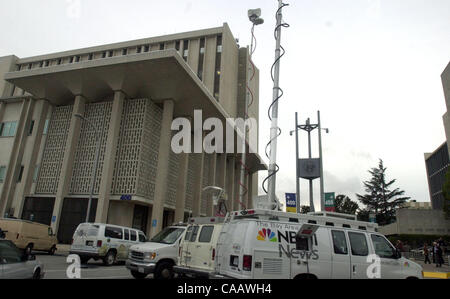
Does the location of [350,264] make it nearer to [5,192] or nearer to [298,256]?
[298,256]

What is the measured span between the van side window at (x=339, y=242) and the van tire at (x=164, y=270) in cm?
566

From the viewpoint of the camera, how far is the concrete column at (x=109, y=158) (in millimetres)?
25438

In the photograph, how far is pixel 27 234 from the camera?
701 inches

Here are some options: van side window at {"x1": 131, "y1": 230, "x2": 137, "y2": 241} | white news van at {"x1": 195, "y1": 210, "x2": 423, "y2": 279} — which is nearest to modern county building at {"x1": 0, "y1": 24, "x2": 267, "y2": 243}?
van side window at {"x1": 131, "y1": 230, "x2": 137, "y2": 241}

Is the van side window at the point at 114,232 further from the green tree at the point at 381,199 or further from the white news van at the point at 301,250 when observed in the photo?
the green tree at the point at 381,199

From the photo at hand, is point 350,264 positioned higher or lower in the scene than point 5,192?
lower

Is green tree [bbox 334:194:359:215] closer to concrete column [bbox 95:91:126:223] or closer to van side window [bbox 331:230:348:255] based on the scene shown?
concrete column [bbox 95:91:126:223]

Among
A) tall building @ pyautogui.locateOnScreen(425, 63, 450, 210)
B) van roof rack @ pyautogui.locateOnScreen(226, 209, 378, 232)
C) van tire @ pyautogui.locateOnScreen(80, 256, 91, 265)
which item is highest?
tall building @ pyautogui.locateOnScreen(425, 63, 450, 210)

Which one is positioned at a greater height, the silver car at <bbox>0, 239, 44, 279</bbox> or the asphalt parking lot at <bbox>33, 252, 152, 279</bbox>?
the silver car at <bbox>0, 239, 44, 279</bbox>

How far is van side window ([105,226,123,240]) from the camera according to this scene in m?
14.8

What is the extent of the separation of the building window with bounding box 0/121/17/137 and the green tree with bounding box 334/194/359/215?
227 feet

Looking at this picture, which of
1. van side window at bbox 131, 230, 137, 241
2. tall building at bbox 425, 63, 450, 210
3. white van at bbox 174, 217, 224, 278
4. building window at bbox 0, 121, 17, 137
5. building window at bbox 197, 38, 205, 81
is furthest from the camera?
tall building at bbox 425, 63, 450, 210
